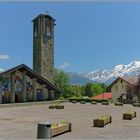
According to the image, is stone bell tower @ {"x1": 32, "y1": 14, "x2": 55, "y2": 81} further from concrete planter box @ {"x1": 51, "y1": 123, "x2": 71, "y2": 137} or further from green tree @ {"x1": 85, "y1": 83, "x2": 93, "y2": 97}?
green tree @ {"x1": 85, "y1": 83, "x2": 93, "y2": 97}

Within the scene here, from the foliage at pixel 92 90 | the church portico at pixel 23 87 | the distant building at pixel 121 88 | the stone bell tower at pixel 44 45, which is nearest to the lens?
the church portico at pixel 23 87

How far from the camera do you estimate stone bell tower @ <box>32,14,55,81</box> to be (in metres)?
63.1

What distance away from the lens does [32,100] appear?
5297cm

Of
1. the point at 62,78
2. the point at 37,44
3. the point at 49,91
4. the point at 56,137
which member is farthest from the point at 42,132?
the point at 62,78

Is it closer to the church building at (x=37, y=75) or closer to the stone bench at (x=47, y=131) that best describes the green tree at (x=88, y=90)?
the church building at (x=37, y=75)

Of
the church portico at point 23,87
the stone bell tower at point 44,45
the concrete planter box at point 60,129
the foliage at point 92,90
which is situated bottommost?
the concrete planter box at point 60,129

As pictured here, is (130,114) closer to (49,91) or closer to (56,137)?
(56,137)

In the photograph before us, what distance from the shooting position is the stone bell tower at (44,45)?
63.1 meters

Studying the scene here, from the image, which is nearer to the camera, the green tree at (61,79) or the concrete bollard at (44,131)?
the concrete bollard at (44,131)

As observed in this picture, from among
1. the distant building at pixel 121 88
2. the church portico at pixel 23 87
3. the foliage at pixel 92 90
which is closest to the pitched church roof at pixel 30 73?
the church portico at pixel 23 87

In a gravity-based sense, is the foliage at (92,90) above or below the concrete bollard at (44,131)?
above

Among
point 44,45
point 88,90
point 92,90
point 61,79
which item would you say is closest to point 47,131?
point 44,45

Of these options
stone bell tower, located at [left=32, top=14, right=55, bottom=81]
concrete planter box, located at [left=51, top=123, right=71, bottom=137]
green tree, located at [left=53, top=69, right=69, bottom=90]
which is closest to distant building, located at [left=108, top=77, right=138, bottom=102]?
green tree, located at [left=53, top=69, right=69, bottom=90]

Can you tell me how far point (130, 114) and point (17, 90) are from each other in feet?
97.4
